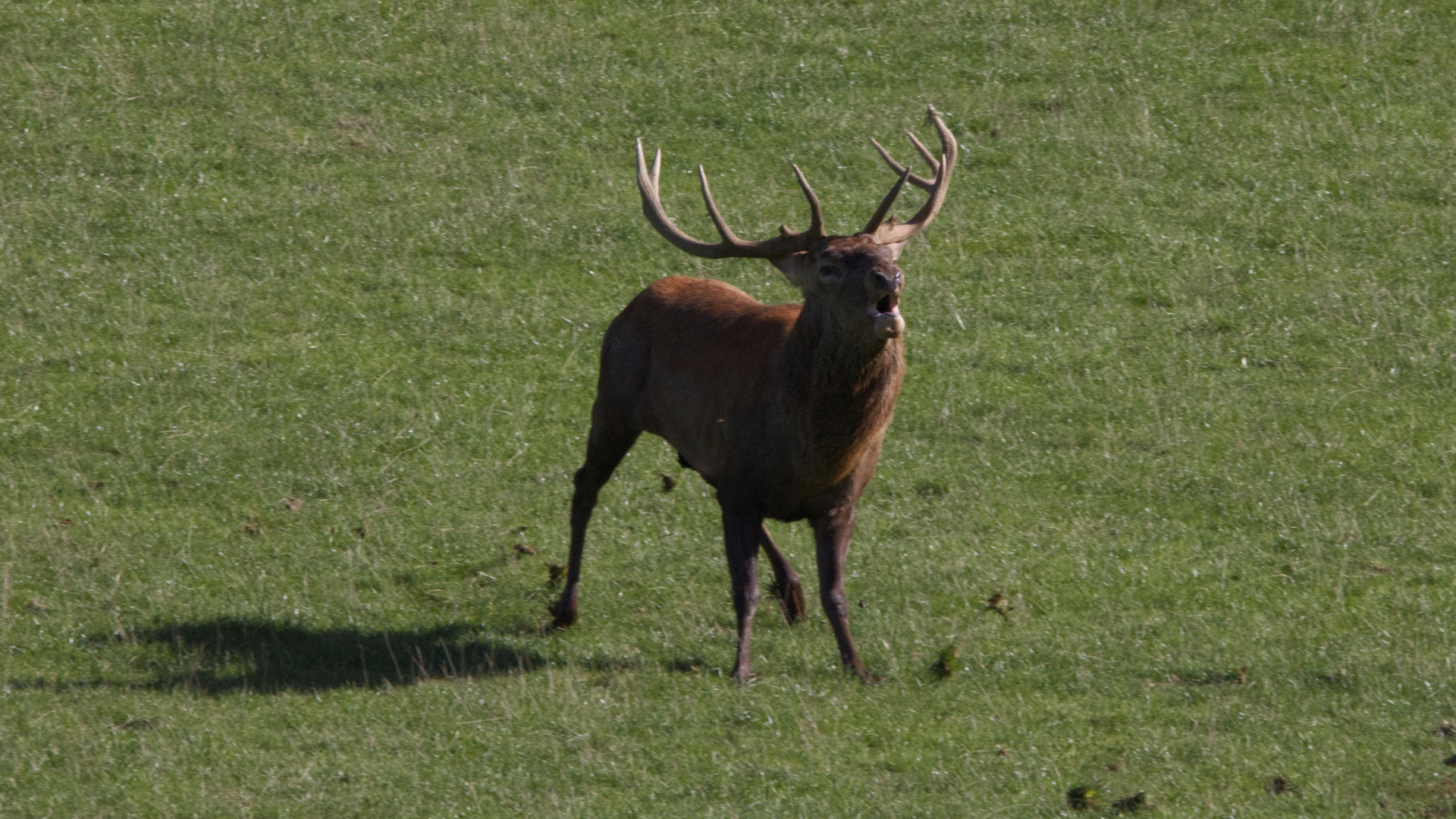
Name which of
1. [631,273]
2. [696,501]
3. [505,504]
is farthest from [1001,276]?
[505,504]

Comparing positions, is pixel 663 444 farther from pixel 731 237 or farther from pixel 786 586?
pixel 731 237

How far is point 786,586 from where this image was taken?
980 cm

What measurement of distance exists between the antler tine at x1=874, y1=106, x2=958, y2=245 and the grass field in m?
2.22

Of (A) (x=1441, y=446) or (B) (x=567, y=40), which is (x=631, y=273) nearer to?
(B) (x=567, y=40)

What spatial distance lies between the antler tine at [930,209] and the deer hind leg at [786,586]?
183 cm

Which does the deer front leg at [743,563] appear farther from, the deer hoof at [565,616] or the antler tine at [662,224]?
the antler tine at [662,224]

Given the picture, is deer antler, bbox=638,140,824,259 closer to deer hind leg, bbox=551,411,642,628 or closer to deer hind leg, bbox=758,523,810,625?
deer hind leg, bbox=551,411,642,628

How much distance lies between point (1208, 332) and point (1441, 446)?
2.18 m

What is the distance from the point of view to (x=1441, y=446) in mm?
12102

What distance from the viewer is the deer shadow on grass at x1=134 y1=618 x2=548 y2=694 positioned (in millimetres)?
9008

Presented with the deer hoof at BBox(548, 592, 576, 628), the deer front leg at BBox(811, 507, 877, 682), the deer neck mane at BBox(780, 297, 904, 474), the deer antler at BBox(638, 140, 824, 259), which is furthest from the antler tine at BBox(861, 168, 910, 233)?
the deer hoof at BBox(548, 592, 576, 628)

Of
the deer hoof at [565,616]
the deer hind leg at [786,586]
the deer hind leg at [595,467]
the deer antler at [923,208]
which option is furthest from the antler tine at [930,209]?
the deer hoof at [565,616]

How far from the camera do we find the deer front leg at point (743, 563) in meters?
8.93

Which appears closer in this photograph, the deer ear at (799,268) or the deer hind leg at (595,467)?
the deer ear at (799,268)
